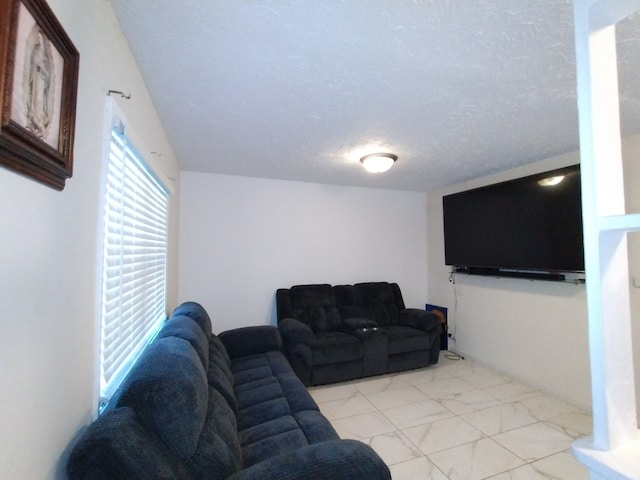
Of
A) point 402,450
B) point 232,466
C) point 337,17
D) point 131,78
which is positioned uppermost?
point 337,17

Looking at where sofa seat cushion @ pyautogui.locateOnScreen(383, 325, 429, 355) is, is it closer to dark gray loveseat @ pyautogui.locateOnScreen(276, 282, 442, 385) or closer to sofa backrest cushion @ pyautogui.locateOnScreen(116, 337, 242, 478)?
dark gray loveseat @ pyautogui.locateOnScreen(276, 282, 442, 385)

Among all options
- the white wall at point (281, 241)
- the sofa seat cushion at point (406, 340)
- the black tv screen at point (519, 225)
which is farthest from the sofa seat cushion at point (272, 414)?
the black tv screen at point (519, 225)

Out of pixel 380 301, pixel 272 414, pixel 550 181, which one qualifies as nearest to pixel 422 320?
pixel 380 301

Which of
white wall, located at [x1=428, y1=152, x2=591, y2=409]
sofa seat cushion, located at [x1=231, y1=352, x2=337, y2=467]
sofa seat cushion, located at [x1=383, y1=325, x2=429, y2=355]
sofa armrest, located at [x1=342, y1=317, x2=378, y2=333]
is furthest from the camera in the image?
sofa armrest, located at [x1=342, y1=317, x2=378, y2=333]

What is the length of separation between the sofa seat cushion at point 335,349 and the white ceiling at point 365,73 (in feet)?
6.46

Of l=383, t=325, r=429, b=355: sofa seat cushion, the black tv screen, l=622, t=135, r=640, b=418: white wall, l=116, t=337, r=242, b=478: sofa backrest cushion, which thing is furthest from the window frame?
l=622, t=135, r=640, b=418: white wall

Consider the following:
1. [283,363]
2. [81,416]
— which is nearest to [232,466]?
[81,416]

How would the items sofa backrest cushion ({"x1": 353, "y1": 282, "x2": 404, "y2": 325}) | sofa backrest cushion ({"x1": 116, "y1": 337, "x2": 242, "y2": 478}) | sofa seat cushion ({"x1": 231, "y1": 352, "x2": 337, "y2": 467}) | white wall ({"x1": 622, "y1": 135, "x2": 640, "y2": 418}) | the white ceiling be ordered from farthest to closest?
sofa backrest cushion ({"x1": 353, "y1": 282, "x2": 404, "y2": 325}) → white wall ({"x1": 622, "y1": 135, "x2": 640, "y2": 418}) → sofa seat cushion ({"x1": 231, "y1": 352, "x2": 337, "y2": 467}) → the white ceiling → sofa backrest cushion ({"x1": 116, "y1": 337, "x2": 242, "y2": 478})

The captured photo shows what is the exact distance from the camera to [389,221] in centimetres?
445

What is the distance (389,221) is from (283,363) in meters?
2.72

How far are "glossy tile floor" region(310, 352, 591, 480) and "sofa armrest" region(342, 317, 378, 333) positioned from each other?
561 millimetres

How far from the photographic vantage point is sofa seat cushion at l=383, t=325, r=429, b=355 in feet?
11.0

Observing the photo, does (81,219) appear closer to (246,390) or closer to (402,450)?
(246,390)

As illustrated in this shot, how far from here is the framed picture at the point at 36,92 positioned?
557 mm
